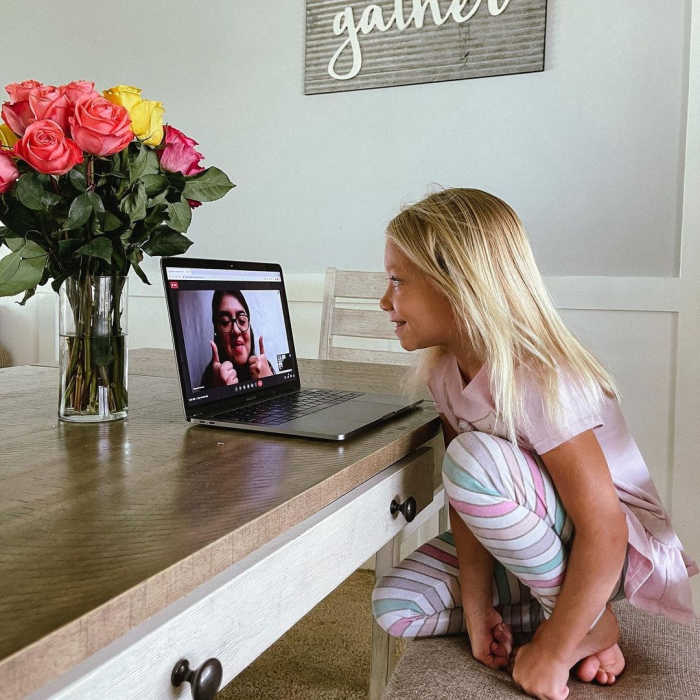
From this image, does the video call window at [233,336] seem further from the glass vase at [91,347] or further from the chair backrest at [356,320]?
the chair backrest at [356,320]

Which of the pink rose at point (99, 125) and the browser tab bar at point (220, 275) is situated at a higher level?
the pink rose at point (99, 125)

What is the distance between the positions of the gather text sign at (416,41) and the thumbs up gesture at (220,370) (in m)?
1.38

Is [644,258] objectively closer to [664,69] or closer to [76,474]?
[664,69]

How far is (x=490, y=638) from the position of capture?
83 cm

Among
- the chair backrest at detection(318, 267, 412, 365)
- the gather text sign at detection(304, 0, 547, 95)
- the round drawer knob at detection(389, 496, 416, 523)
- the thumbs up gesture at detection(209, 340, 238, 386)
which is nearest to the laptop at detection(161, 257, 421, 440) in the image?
the thumbs up gesture at detection(209, 340, 238, 386)

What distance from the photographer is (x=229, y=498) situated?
0.62 metres

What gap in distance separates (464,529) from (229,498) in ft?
1.44

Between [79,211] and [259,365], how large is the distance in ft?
1.21

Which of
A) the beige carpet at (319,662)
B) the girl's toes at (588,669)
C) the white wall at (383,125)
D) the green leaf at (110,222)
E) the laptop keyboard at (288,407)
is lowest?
the beige carpet at (319,662)

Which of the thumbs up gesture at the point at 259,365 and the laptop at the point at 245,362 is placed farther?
the thumbs up gesture at the point at 259,365

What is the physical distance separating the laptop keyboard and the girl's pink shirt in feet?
0.60

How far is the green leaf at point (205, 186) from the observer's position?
903 millimetres

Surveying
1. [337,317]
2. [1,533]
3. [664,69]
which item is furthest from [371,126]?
[1,533]

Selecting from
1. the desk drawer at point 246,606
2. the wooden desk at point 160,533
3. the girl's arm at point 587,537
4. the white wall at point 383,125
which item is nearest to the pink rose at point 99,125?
the wooden desk at point 160,533
